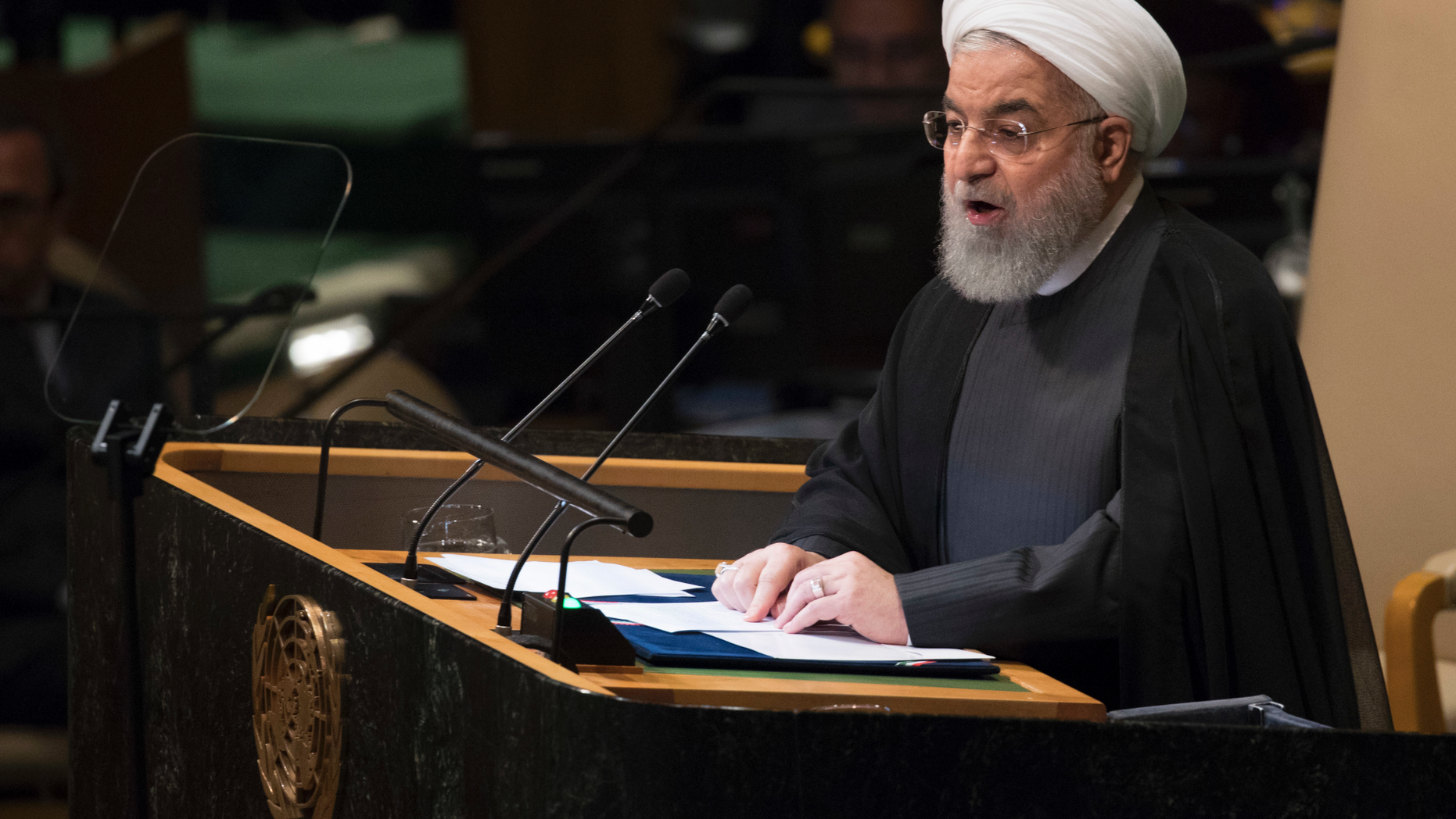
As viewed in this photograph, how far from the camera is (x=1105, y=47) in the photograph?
203cm

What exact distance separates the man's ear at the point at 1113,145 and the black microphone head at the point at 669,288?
0.58m

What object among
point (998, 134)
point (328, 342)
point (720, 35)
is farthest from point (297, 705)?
point (720, 35)

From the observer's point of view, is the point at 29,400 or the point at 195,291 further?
the point at 29,400

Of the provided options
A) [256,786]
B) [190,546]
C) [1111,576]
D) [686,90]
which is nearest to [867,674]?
[1111,576]

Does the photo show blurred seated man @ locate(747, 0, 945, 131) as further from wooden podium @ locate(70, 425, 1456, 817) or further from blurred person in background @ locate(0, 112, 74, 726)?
wooden podium @ locate(70, 425, 1456, 817)

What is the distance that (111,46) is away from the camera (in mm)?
A: 6000

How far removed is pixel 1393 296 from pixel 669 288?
1.58 m

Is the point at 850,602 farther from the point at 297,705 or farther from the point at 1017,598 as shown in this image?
the point at 297,705

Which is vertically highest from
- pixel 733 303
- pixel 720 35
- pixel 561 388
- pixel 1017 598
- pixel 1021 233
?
pixel 720 35

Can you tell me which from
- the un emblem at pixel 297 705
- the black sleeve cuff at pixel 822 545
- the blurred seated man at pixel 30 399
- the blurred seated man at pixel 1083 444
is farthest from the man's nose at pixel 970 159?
the blurred seated man at pixel 30 399

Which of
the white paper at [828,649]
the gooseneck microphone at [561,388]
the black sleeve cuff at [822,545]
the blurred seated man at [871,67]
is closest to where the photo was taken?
the white paper at [828,649]

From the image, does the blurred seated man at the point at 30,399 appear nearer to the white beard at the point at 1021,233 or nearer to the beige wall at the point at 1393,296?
the white beard at the point at 1021,233

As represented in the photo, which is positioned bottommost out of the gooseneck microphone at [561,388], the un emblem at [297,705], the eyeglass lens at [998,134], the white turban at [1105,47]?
the un emblem at [297,705]

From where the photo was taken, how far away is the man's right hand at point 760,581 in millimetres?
1678
